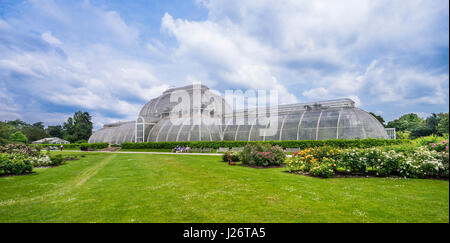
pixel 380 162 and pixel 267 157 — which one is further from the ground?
pixel 380 162

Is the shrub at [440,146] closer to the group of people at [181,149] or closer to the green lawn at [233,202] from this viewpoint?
the green lawn at [233,202]

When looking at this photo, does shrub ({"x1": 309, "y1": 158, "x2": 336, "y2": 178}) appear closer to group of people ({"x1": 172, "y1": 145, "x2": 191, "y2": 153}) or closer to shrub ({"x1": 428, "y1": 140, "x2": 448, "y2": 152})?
shrub ({"x1": 428, "y1": 140, "x2": 448, "y2": 152})

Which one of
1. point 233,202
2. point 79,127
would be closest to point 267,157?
point 233,202

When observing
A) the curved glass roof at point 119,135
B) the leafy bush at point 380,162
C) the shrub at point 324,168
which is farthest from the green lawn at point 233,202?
the curved glass roof at point 119,135

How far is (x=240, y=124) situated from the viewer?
37.1m

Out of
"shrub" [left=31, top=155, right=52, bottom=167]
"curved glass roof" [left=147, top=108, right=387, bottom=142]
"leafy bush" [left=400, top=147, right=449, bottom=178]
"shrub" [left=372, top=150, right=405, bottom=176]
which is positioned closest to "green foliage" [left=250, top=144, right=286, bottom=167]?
"shrub" [left=372, top=150, right=405, bottom=176]

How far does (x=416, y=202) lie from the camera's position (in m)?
6.04

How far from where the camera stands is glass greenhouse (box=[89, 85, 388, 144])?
27469 millimetres

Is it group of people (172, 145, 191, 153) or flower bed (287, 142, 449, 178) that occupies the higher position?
flower bed (287, 142, 449, 178)

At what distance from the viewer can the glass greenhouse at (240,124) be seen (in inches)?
1081

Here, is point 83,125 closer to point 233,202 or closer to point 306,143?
point 306,143
